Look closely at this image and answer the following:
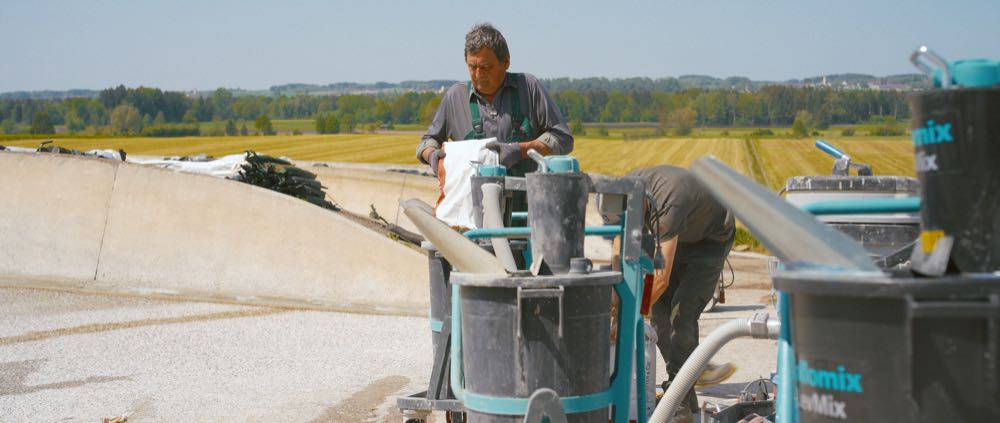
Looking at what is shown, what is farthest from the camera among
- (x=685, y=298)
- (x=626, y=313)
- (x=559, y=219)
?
A: (x=685, y=298)

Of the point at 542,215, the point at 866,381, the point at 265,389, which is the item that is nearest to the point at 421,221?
the point at 542,215

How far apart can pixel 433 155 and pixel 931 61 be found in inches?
152

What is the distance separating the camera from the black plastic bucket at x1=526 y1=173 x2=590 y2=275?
3.92 meters

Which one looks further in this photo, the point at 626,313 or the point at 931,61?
the point at 626,313

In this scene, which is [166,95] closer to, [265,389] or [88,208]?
[88,208]

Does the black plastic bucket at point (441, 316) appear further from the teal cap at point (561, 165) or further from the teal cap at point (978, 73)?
the teal cap at point (978, 73)

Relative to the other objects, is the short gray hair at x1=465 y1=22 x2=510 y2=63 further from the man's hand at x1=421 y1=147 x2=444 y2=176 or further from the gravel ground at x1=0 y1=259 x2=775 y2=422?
the gravel ground at x1=0 y1=259 x2=775 y2=422

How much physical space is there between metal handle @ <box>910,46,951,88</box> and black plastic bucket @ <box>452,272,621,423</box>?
152 centimetres

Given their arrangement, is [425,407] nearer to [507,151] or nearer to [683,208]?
[507,151]

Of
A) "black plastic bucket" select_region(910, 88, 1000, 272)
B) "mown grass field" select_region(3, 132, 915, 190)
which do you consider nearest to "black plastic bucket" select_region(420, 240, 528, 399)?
"black plastic bucket" select_region(910, 88, 1000, 272)

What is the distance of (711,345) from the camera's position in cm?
380

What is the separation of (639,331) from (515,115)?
197 centimetres

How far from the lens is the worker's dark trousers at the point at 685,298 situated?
20.7ft

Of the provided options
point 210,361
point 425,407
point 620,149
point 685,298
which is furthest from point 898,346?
point 620,149
